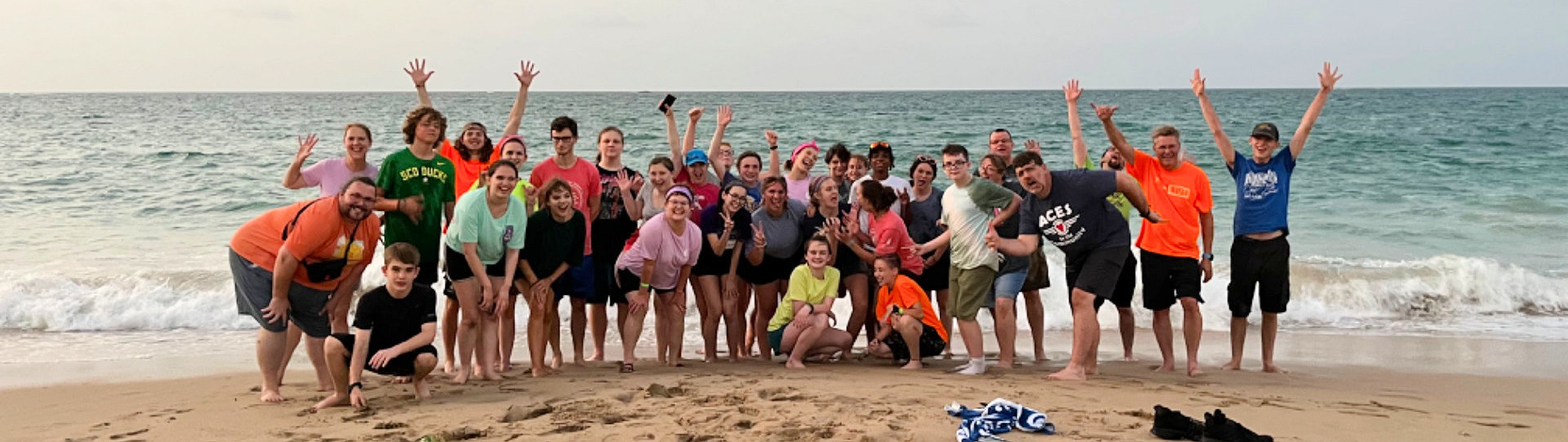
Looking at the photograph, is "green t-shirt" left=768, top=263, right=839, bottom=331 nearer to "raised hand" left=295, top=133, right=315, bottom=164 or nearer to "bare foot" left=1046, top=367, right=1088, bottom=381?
"bare foot" left=1046, top=367, right=1088, bottom=381

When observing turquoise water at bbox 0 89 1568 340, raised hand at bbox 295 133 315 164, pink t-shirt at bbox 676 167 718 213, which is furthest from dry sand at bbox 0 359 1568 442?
turquoise water at bbox 0 89 1568 340

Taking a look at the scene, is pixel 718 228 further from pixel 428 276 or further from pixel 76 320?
pixel 76 320

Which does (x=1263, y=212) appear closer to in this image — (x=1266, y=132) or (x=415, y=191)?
(x=1266, y=132)

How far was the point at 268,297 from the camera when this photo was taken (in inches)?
224

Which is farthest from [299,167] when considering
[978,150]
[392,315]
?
[978,150]

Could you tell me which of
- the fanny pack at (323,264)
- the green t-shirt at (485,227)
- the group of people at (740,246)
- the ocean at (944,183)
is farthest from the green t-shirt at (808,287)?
the ocean at (944,183)

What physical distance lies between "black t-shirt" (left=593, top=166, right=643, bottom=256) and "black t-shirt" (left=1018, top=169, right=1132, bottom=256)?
2.39 meters

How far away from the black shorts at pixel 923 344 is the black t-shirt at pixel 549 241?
2.02 m

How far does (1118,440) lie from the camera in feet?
15.5

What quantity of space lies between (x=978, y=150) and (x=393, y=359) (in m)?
20.3

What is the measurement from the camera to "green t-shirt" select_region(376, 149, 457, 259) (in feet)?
19.8

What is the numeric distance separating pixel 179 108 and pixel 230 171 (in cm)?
3149

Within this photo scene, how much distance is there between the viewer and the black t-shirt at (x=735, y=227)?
22.9ft

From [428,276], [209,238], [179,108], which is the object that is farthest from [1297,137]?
[179,108]
